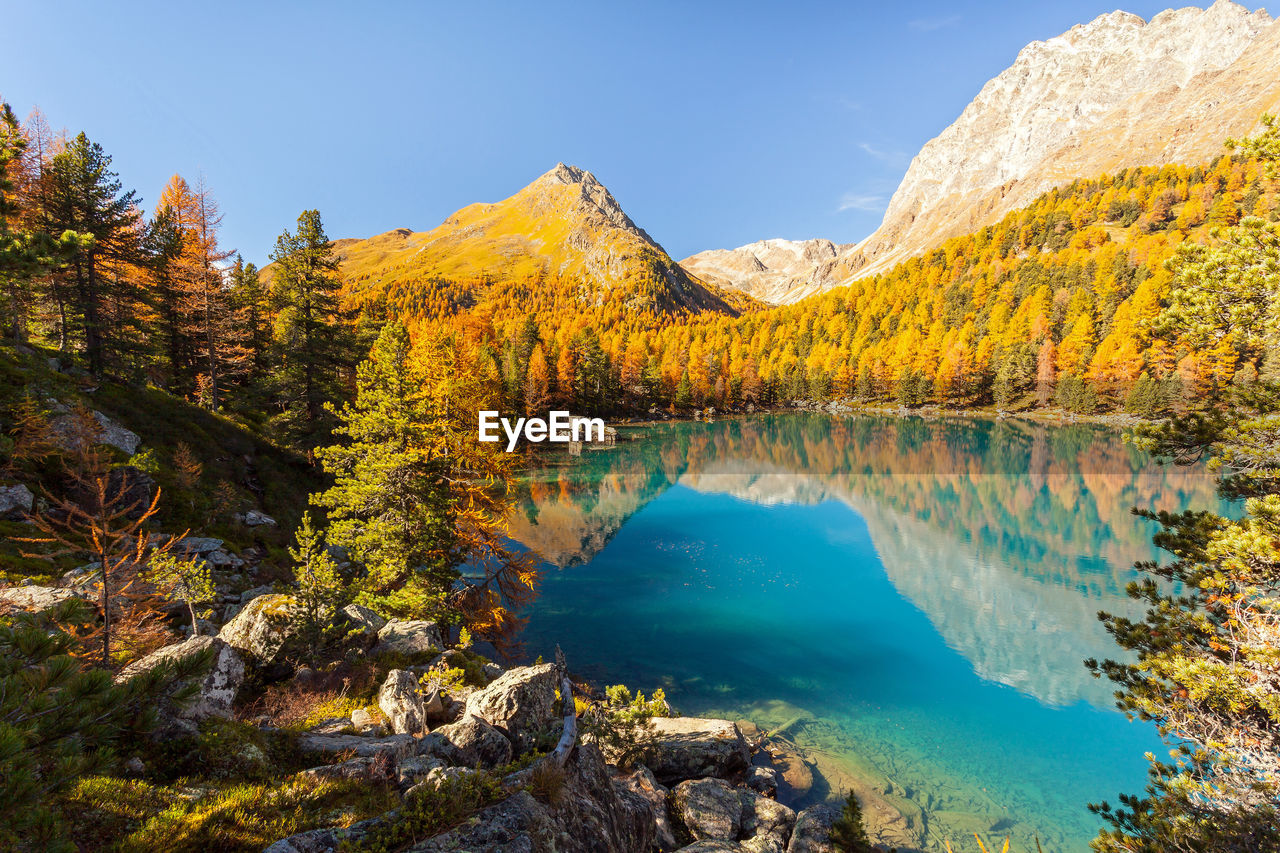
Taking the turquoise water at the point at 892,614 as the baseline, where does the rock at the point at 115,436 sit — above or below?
above

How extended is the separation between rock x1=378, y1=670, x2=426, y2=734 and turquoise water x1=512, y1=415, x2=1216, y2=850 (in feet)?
33.2

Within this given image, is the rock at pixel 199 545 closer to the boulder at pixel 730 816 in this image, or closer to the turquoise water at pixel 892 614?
the turquoise water at pixel 892 614

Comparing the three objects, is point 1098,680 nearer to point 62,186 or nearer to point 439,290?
point 62,186

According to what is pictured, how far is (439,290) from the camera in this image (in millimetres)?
186625

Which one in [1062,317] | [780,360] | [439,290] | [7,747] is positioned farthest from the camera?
[439,290]

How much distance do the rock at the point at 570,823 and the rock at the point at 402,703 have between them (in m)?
3.92

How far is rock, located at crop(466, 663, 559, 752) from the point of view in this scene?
30.7ft

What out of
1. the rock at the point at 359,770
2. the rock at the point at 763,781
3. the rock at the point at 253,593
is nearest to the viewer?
the rock at the point at 359,770

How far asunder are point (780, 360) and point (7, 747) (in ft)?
488

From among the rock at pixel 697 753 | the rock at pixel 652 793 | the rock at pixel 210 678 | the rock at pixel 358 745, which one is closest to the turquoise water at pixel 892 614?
the rock at pixel 697 753

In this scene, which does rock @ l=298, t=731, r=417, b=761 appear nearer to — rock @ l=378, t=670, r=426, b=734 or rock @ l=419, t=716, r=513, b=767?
rock @ l=419, t=716, r=513, b=767

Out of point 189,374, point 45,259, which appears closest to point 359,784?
point 45,259

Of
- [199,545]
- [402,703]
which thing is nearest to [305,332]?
[199,545]

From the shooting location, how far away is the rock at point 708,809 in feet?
35.1
